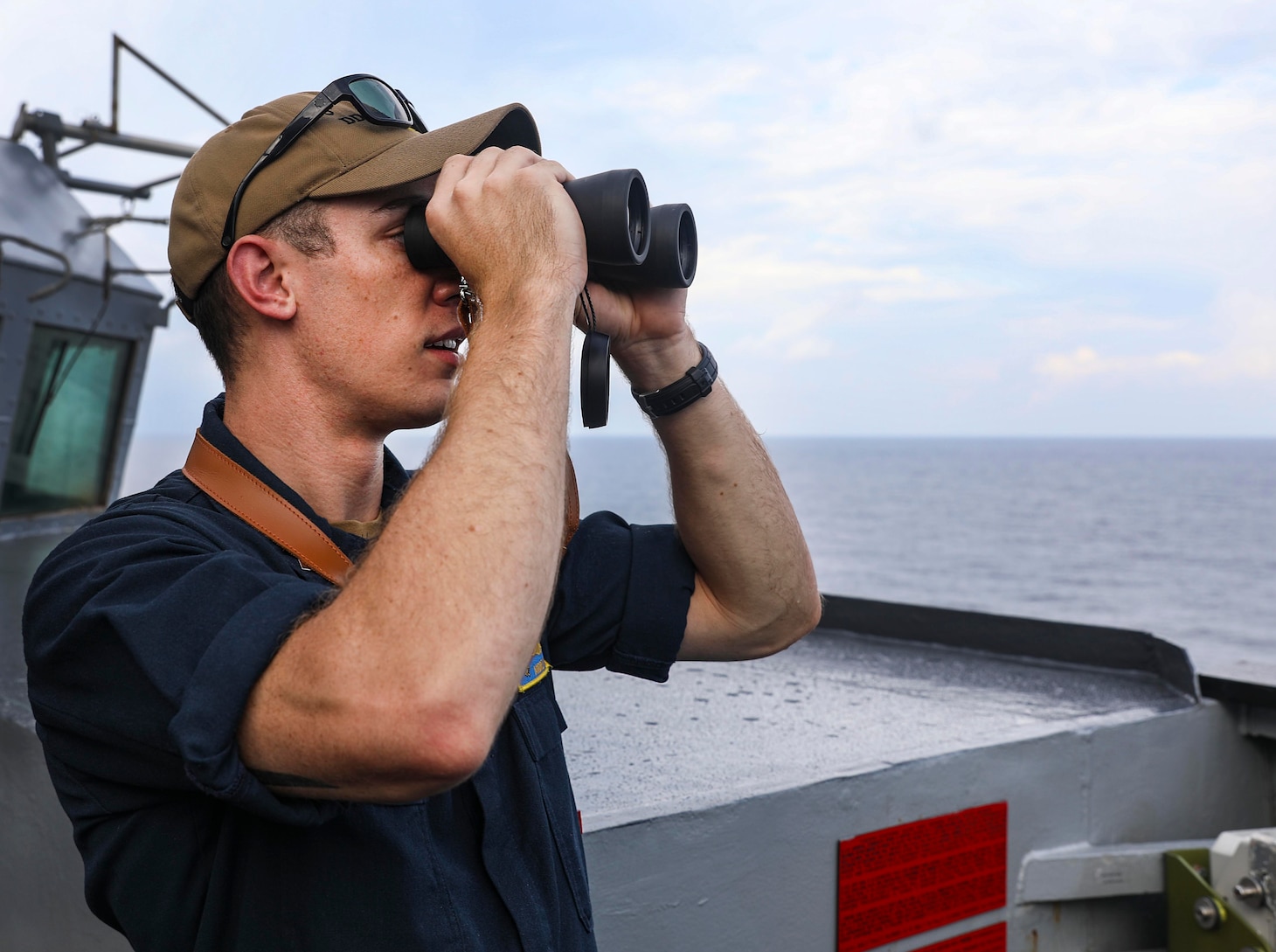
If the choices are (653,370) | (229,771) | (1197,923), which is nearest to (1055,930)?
(1197,923)

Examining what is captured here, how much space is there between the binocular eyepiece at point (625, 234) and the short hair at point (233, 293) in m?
0.11

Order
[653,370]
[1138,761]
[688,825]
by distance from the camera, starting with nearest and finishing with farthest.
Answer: [653,370] → [688,825] → [1138,761]

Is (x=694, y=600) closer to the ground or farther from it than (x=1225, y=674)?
farther from it

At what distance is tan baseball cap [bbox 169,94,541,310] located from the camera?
56.7 inches

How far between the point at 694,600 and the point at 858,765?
928mm

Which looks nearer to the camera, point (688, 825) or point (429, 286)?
point (429, 286)

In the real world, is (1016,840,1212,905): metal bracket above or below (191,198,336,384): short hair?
below

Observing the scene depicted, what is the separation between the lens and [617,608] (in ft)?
5.68

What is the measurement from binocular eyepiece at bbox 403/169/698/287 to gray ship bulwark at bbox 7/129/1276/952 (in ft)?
3.35

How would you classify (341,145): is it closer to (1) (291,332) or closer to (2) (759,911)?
(1) (291,332)

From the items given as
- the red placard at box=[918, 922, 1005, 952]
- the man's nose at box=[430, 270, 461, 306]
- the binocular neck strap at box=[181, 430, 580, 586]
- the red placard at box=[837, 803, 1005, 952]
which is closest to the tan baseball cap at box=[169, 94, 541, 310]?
the man's nose at box=[430, 270, 461, 306]

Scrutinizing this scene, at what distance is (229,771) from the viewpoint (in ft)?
3.35

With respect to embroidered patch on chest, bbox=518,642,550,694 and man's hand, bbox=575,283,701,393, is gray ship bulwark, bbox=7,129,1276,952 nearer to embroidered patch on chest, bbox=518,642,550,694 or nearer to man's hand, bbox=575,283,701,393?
embroidered patch on chest, bbox=518,642,550,694

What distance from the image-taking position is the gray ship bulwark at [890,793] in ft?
7.26
